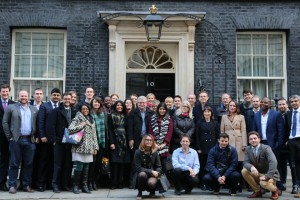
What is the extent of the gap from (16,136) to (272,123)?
191 inches

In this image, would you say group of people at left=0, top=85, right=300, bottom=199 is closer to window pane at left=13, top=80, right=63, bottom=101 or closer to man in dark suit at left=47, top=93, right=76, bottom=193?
man in dark suit at left=47, top=93, right=76, bottom=193

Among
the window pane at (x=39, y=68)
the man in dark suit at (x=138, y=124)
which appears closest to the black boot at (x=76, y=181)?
the man in dark suit at (x=138, y=124)

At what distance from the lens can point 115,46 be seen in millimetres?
11422

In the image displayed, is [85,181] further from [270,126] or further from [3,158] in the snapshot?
[270,126]

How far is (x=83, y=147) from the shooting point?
8.30 metres

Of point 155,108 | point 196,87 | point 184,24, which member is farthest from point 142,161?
point 184,24

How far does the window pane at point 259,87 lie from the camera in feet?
39.0

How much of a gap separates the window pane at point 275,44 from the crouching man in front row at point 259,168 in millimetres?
4463

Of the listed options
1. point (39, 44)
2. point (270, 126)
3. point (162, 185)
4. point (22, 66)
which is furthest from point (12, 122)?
point (270, 126)

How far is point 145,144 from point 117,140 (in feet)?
2.97

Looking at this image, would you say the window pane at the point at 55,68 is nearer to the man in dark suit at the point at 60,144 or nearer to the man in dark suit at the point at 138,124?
the man in dark suit at the point at 60,144

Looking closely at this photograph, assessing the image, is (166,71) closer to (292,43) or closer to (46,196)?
(292,43)

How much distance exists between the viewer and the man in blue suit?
855 centimetres

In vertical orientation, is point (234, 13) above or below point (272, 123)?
above
